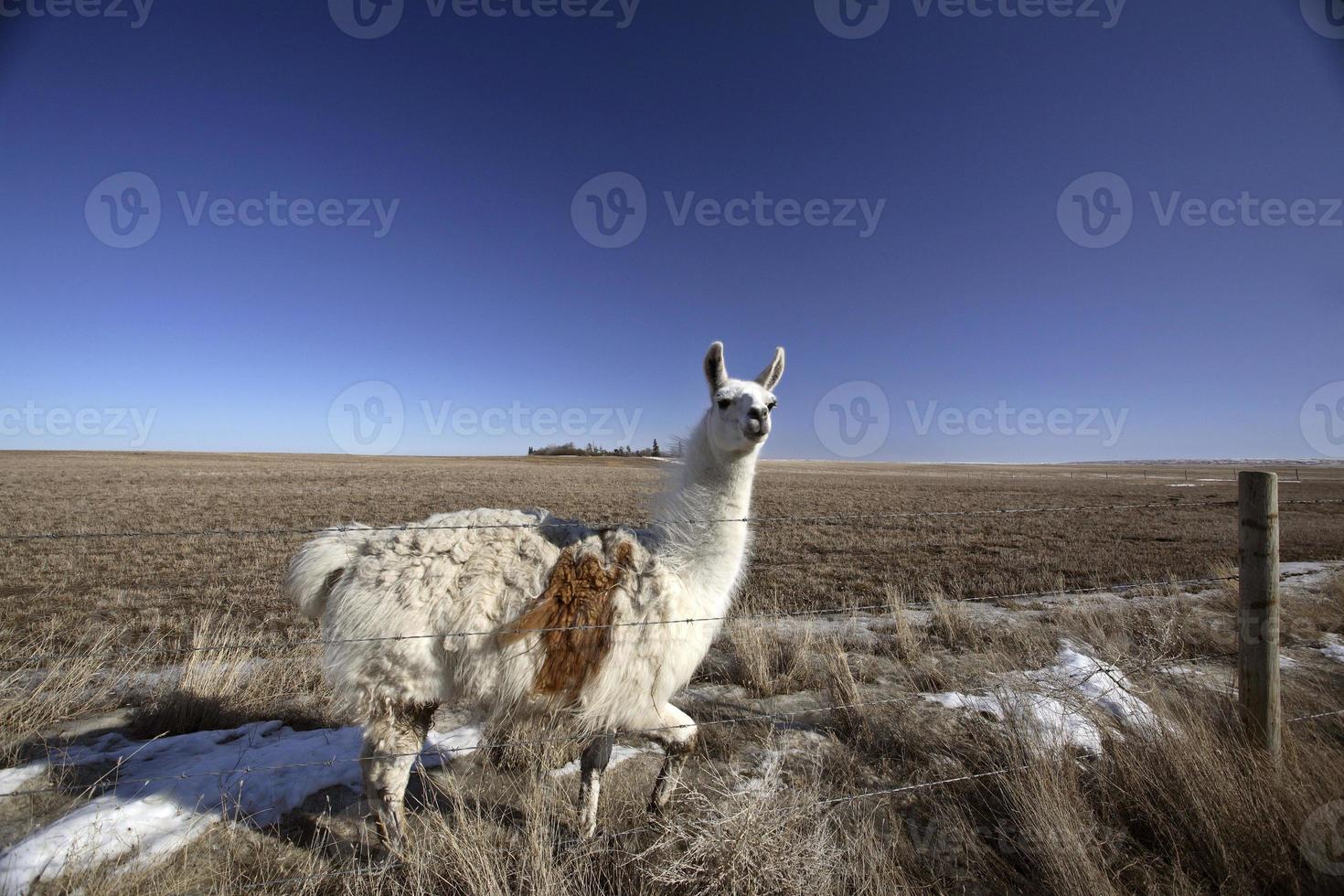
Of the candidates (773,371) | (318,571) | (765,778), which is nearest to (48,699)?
(318,571)

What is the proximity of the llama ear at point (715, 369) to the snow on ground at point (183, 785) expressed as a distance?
288 cm

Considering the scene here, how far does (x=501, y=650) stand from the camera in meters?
2.67

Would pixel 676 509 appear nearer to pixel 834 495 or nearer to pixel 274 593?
pixel 274 593

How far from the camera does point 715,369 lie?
12.0 feet

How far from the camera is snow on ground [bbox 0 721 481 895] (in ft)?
7.82

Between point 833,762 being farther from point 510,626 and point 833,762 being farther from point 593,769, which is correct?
point 510,626

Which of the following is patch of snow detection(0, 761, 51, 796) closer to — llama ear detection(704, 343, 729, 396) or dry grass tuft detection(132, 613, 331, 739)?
dry grass tuft detection(132, 613, 331, 739)

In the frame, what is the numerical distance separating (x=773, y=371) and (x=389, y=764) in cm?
325

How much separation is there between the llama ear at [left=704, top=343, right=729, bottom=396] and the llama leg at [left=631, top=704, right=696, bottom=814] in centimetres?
199

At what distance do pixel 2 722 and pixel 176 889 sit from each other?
2692 millimetres

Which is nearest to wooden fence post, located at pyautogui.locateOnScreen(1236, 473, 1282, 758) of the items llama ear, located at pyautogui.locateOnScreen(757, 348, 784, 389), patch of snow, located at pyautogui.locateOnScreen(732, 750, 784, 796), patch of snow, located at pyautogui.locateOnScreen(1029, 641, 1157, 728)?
patch of snow, located at pyautogui.locateOnScreen(1029, 641, 1157, 728)

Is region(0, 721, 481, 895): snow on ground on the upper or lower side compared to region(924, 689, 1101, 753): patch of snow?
lower

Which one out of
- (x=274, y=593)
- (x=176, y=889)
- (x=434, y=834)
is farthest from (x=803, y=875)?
(x=274, y=593)

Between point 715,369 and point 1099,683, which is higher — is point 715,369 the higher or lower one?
the higher one
